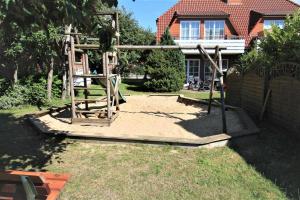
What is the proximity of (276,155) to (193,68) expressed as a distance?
955 inches

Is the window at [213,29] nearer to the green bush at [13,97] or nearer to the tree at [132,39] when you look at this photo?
the tree at [132,39]

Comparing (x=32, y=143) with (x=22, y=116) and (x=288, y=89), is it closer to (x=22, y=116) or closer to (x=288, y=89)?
(x=22, y=116)

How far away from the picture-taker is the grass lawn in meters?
5.16

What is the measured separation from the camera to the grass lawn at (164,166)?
16.9 ft

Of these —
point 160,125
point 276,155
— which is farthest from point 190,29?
point 276,155

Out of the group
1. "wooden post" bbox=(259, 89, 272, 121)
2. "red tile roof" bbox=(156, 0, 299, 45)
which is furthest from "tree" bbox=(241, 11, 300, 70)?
"red tile roof" bbox=(156, 0, 299, 45)

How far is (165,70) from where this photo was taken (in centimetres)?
2252

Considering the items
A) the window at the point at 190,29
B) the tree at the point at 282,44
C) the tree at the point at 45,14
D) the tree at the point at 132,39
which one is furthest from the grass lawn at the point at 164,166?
the window at the point at 190,29

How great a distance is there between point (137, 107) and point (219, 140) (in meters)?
6.50

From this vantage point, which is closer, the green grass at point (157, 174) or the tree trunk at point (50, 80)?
the green grass at point (157, 174)

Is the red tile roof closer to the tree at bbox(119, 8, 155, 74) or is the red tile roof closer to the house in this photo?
the house

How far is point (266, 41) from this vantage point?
9.80 m

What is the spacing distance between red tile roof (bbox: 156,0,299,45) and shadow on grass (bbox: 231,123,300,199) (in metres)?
23.6

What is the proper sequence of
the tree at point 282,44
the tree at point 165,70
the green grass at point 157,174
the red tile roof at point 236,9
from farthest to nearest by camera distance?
1. the red tile roof at point 236,9
2. the tree at point 165,70
3. the tree at point 282,44
4. the green grass at point 157,174
